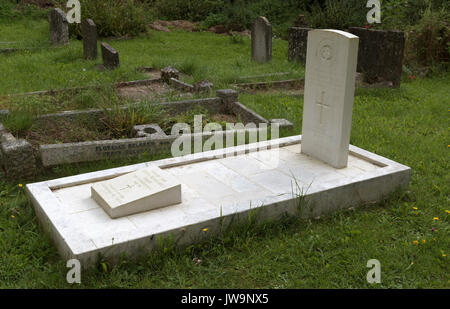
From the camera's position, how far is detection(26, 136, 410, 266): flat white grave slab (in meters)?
3.56

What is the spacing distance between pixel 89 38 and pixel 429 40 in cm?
771

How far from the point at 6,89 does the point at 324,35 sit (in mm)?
5649

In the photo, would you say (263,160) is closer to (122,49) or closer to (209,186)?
(209,186)

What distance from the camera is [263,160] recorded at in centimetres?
515

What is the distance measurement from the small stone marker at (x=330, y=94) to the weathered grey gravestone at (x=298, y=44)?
20.4 ft

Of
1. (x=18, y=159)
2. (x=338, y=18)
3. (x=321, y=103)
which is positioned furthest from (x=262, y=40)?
(x=18, y=159)

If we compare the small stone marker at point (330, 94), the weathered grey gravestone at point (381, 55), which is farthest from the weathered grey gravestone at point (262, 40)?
the small stone marker at point (330, 94)

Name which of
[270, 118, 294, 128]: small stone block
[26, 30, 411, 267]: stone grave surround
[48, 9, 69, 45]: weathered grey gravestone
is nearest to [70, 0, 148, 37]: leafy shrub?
[48, 9, 69, 45]: weathered grey gravestone

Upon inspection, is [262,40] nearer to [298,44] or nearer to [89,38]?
[298,44]

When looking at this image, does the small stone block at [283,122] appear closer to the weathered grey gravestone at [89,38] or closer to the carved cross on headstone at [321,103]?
the carved cross on headstone at [321,103]

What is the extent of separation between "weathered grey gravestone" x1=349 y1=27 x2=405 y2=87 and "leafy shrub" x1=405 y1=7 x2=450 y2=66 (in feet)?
6.05

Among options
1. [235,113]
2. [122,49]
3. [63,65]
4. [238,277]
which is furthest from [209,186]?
[122,49]

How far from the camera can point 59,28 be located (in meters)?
12.1

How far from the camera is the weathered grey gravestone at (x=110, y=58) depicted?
9.67 metres
